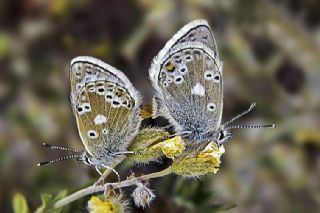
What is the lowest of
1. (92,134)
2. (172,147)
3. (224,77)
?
(172,147)

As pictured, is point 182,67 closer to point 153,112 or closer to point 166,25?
point 153,112

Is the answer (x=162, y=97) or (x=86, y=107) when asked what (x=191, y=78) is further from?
(x=86, y=107)

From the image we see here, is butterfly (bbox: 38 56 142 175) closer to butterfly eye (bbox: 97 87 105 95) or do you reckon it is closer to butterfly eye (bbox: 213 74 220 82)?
butterfly eye (bbox: 97 87 105 95)

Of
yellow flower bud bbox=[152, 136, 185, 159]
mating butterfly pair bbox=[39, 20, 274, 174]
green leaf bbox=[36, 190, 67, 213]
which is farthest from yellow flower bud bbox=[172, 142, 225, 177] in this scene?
green leaf bbox=[36, 190, 67, 213]

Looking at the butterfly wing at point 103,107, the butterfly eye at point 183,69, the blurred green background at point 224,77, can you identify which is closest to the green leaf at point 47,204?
the butterfly wing at point 103,107

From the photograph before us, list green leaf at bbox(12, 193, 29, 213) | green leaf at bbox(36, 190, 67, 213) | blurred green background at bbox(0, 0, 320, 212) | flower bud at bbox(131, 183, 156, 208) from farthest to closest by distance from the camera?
blurred green background at bbox(0, 0, 320, 212) < green leaf at bbox(12, 193, 29, 213) < green leaf at bbox(36, 190, 67, 213) < flower bud at bbox(131, 183, 156, 208)


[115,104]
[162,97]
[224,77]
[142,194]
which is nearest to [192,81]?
[162,97]
